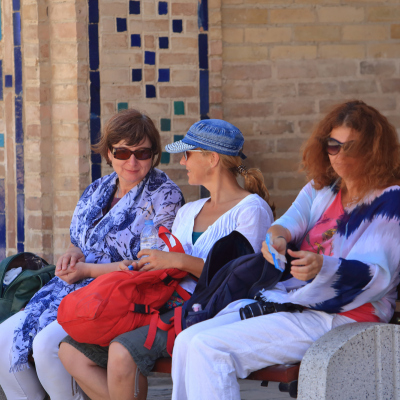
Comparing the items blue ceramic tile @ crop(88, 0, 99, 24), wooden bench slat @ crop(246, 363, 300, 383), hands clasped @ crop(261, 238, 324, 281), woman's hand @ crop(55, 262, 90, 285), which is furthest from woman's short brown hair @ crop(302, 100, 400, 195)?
blue ceramic tile @ crop(88, 0, 99, 24)

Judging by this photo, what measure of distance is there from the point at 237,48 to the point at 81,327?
8.37 ft

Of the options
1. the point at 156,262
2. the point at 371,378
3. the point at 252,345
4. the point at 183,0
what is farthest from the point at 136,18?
the point at 371,378

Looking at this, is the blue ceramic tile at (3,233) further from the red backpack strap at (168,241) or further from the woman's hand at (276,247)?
the woman's hand at (276,247)

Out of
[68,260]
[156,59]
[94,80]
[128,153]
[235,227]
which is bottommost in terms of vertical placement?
[68,260]

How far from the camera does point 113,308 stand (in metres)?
2.97

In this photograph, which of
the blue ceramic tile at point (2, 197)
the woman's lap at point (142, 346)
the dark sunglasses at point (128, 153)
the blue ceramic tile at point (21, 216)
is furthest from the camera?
the blue ceramic tile at point (2, 197)

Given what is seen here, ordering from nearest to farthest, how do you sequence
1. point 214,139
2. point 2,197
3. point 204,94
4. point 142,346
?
point 142,346 → point 214,139 → point 204,94 → point 2,197

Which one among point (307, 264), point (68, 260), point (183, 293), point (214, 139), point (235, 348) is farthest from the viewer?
point (68, 260)

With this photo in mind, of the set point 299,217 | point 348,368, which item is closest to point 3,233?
point 299,217

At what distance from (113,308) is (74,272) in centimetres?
66

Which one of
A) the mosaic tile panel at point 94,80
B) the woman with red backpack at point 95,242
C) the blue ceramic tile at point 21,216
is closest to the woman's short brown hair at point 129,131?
the woman with red backpack at point 95,242

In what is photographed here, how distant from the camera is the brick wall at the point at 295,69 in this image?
465cm

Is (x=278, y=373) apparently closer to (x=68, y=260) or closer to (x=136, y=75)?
(x=68, y=260)

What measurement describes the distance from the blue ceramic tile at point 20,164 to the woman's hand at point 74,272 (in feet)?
4.64
